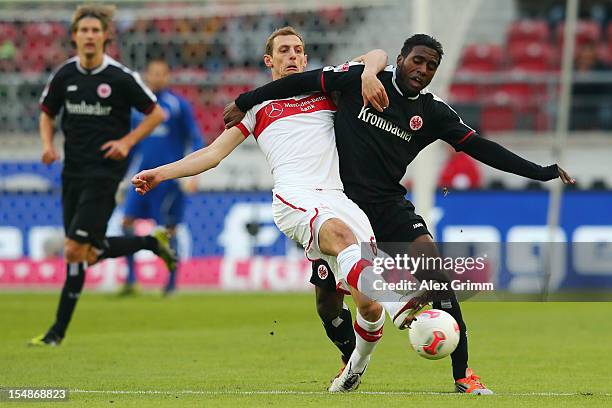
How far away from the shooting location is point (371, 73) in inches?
265

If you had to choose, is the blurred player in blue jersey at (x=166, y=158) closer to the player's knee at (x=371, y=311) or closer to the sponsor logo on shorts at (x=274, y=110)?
the sponsor logo on shorts at (x=274, y=110)

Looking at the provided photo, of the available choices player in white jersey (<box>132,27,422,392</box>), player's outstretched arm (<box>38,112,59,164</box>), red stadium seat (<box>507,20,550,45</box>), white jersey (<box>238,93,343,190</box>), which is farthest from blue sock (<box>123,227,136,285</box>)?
red stadium seat (<box>507,20,550,45</box>)

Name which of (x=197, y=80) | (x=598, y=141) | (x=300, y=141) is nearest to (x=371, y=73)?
(x=300, y=141)

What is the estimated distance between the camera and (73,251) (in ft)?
32.3

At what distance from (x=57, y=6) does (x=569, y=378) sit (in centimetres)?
1171

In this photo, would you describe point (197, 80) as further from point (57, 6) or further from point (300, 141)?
point (300, 141)

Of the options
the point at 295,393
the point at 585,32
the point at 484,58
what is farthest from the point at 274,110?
the point at 585,32

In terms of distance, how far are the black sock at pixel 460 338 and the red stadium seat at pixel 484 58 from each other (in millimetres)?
15213

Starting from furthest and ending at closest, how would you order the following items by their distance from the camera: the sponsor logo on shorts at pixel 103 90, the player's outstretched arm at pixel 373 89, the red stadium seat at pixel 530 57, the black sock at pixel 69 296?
the red stadium seat at pixel 530 57
the sponsor logo on shorts at pixel 103 90
the black sock at pixel 69 296
the player's outstretched arm at pixel 373 89

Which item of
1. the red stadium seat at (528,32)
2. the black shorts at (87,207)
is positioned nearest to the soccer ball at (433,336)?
the black shorts at (87,207)

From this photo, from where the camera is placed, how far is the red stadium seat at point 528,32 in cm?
2188

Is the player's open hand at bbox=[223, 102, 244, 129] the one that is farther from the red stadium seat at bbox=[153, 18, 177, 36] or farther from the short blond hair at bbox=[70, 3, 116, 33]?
the red stadium seat at bbox=[153, 18, 177, 36]

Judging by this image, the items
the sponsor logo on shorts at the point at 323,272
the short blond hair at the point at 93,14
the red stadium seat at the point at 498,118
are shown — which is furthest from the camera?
the red stadium seat at the point at 498,118

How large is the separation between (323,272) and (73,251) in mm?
3516
